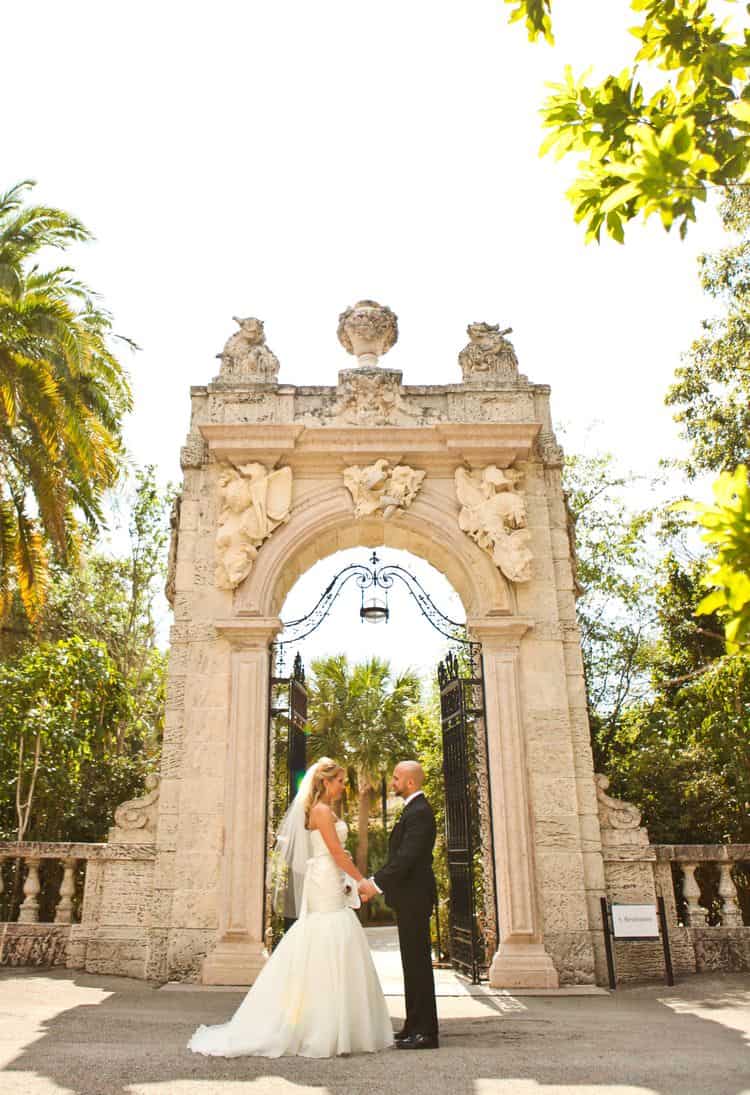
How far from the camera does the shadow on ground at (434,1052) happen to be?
426cm

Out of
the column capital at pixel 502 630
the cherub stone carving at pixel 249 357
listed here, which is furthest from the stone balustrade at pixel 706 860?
the cherub stone carving at pixel 249 357

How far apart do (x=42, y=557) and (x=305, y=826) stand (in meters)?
6.86

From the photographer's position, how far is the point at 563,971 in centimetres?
814

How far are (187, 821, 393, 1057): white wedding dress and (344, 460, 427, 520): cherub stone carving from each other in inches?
190

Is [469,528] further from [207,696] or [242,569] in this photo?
[207,696]

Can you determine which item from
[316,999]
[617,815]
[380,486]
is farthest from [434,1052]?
[380,486]

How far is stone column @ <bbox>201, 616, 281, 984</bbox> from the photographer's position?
805cm

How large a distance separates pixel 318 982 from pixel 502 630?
464cm

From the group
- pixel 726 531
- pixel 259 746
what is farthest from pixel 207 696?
pixel 726 531

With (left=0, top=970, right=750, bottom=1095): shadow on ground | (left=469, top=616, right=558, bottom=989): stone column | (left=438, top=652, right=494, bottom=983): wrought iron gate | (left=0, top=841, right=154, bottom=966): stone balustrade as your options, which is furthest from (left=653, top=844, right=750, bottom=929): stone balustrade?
(left=0, top=841, right=154, bottom=966): stone balustrade

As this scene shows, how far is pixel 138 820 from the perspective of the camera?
8836 mm

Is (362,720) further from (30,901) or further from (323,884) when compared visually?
(323,884)

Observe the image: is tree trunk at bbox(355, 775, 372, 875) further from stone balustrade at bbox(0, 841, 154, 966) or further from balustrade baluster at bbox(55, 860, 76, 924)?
stone balustrade at bbox(0, 841, 154, 966)

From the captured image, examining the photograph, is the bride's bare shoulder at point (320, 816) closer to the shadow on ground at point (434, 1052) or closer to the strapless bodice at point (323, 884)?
the strapless bodice at point (323, 884)
